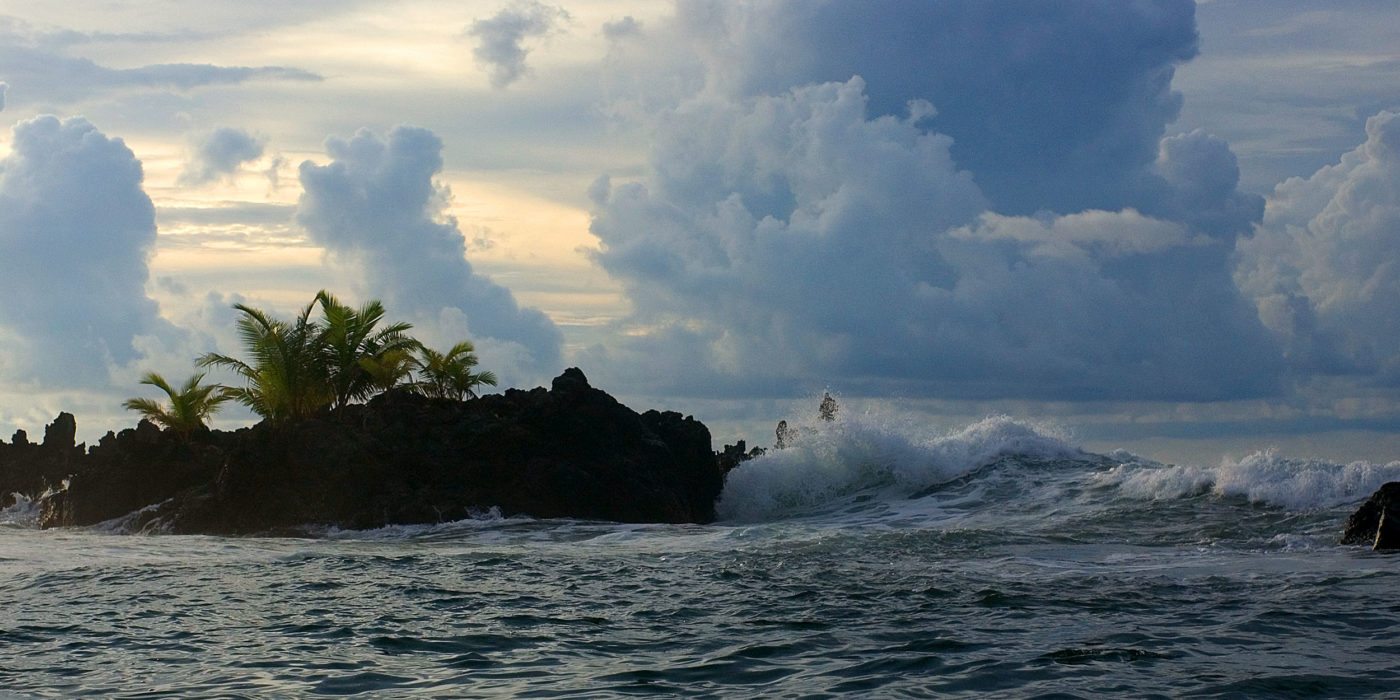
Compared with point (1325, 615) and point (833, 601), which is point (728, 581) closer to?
point (833, 601)

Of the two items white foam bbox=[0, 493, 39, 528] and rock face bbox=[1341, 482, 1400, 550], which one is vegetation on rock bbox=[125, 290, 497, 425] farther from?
rock face bbox=[1341, 482, 1400, 550]

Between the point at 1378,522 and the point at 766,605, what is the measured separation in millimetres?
10296

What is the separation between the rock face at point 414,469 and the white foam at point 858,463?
1.07 meters

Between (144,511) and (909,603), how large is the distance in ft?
73.2

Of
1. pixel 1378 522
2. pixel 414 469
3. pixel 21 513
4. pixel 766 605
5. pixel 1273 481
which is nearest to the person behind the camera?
pixel 766 605

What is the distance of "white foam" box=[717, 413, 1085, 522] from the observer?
3059cm

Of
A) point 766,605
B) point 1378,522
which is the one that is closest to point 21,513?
point 766,605

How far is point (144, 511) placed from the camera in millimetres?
28969

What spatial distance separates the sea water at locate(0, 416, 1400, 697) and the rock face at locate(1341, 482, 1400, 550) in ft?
1.56

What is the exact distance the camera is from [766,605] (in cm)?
1283

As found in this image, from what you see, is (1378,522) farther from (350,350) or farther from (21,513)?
(21,513)

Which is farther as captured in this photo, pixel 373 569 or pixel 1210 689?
pixel 373 569

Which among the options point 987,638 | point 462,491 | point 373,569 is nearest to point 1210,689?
point 987,638

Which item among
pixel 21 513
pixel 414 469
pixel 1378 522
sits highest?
pixel 414 469
